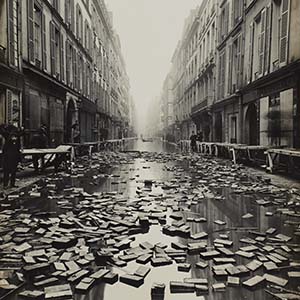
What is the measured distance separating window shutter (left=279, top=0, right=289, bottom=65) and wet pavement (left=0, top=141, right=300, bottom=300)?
665 cm

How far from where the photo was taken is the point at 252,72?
63.8ft

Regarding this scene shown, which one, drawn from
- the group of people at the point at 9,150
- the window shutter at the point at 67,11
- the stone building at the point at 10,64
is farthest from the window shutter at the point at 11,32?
the window shutter at the point at 67,11

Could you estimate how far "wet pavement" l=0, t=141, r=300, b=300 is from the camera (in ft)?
12.3

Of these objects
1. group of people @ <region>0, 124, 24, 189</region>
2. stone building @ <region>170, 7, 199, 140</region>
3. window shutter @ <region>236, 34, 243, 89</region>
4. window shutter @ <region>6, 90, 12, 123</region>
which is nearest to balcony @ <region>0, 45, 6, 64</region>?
window shutter @ <region>6, 90, 12, 123</region>

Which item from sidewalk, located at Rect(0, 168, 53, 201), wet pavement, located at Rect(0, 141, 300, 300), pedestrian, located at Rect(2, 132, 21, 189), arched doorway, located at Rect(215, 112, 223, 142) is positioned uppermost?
arched doorway, located at Rect(215, 112, 223, 142)

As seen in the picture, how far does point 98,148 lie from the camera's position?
3219cm

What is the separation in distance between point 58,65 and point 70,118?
15.3 ft

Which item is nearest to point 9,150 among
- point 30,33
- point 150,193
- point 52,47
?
point 150,193

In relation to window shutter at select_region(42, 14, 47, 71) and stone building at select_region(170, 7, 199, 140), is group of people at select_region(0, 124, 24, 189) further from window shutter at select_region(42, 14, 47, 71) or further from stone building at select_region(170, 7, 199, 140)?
stone building at select_region(170, 7, 199, 140)

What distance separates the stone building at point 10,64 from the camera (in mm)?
13258

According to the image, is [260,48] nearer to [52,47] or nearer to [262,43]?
[262,43]

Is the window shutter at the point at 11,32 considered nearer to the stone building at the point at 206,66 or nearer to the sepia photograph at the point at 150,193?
the sepia photograph at the point at 150,193

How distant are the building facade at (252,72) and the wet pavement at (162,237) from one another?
559 cm

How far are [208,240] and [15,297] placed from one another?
2.82 metres
